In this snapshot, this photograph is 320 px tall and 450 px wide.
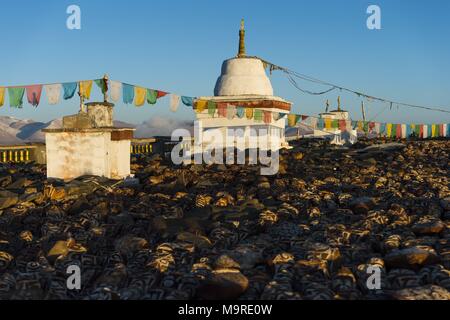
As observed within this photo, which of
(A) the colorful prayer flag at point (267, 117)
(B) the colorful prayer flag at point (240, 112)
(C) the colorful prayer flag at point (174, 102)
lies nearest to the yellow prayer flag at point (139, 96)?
(C) the colorful prayer flag at point (174, 102)

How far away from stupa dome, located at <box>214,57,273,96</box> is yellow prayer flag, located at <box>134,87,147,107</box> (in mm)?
6013

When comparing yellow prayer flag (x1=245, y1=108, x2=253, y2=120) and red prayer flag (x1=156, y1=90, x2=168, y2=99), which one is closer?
red prayer flag (x1=156, y1=90, x2=168, y2=99)

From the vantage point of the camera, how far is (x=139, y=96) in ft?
39.0

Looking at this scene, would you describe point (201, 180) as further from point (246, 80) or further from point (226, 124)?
point (246, 80)

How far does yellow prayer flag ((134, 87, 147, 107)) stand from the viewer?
38.6ft

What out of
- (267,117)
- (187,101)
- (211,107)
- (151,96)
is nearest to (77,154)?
(151,96)

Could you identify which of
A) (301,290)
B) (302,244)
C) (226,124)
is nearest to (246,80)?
(226,124)

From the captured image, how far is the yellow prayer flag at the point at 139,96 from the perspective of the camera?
38.6 feet

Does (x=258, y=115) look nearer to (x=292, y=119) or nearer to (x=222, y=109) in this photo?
(x=222, y=109)

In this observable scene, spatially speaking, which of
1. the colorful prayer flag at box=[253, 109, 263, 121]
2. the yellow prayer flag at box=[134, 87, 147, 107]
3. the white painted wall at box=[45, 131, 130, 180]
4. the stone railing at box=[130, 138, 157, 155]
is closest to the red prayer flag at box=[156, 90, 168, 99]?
the yellow prayer flag at box=[134, 87, 147, 107]

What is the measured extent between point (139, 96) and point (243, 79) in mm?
6646

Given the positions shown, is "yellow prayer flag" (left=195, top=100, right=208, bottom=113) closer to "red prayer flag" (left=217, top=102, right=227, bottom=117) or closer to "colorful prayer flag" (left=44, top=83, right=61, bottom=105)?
"red prayer flag" (left=217, top=102, right=227, bottom=117)

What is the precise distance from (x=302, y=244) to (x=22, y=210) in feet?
13.3

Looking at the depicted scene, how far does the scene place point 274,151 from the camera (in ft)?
52.0
